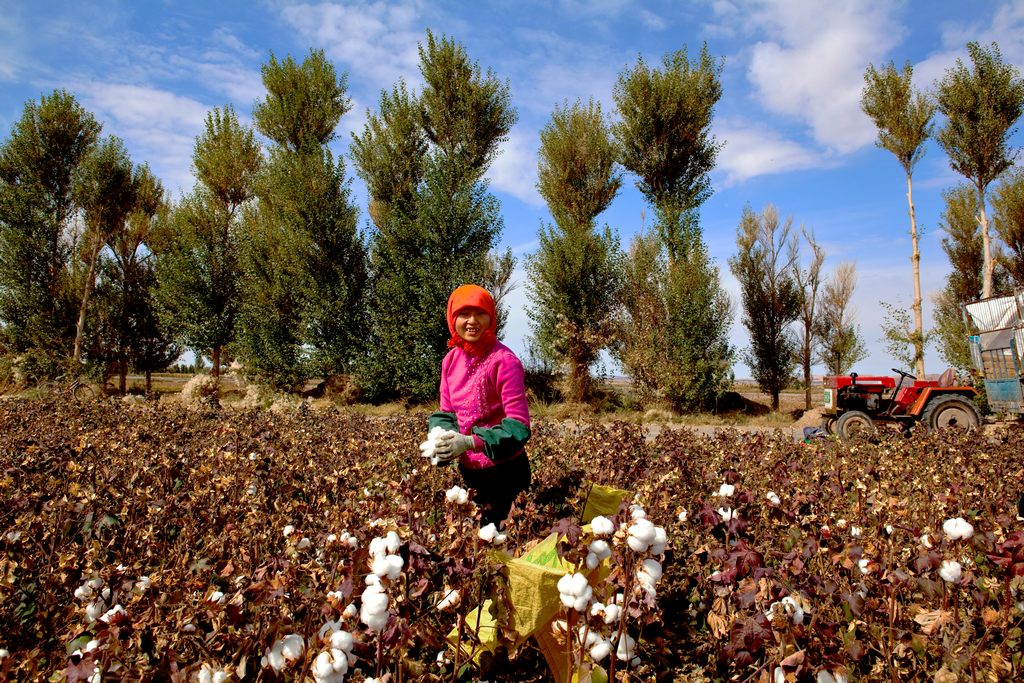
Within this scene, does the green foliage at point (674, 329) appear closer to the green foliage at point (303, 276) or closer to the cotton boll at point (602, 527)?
the green foliage at point (303, 276)

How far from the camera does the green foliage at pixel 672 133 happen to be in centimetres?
1847

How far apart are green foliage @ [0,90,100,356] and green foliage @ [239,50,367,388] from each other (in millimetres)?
6525

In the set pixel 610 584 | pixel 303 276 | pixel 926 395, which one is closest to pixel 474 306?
pixel 610 584

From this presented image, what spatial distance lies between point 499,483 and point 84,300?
22465 mm

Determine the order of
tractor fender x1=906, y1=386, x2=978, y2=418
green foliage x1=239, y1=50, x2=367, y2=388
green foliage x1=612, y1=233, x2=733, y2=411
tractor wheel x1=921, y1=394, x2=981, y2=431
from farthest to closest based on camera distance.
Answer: green foliage x1=239, y1=50, x2=367, y2=388
green foliage x1=612, y1=233, x2=733, y2=411
tractor fender x1=906, y1=386, x2=978, y2=418
tractor wheel x1=921, y1=394, x2=981, y2=431

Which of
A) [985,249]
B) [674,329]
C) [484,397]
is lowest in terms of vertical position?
[484,397]

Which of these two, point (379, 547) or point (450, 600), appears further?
point (450, 600)

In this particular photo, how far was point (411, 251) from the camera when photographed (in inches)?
720

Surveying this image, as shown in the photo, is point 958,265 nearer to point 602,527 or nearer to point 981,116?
point 981,116

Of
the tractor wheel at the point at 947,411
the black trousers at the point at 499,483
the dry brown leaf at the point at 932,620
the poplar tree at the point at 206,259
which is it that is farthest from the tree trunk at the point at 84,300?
the dry brown leaf at the point at 932,620

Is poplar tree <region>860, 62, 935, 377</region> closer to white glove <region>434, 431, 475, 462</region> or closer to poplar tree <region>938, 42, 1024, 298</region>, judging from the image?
poplar tree <region>938, 42, 1024, 298</region>

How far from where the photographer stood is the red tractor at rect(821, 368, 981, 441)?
994 centimetres

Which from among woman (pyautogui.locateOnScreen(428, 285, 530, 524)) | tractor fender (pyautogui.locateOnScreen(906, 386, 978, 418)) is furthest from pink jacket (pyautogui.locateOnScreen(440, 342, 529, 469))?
tractor fender (pyautogui.locateOnScreen(906, 386, 978, 418))

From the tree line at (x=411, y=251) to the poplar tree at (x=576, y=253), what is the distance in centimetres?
6
